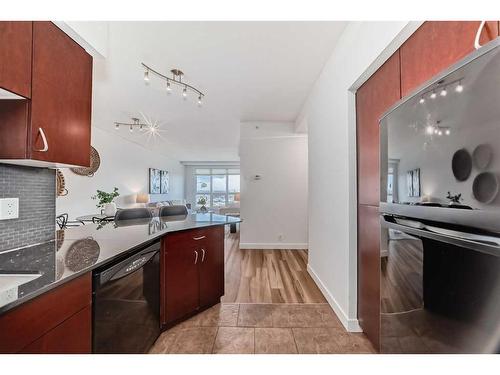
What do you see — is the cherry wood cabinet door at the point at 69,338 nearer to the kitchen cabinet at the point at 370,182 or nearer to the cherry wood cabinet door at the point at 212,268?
the cherry wood cabinet door at the point at 212,268

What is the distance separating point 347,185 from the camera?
6.30 ft

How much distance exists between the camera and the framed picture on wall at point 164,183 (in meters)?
8.52

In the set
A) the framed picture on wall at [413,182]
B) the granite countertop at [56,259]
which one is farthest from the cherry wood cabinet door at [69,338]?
the framed picture on wall at [413,182]

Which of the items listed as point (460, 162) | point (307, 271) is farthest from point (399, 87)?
point (307, 271)

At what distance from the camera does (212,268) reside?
7.11 ft

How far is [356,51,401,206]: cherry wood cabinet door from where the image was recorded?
4.72 ft

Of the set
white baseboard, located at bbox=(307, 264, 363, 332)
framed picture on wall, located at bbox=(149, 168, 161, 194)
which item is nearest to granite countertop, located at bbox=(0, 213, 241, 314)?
white baseboard, located at bbox=(307, 264, 363, 332)

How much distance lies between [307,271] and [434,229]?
9.28 feet

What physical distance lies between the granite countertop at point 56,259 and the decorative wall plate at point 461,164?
1334mm

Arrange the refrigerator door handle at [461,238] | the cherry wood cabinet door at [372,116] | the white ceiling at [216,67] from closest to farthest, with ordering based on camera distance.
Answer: the refrigerator door handle at [461,238] → the cherry wood cabinet door at [372,116] → the white ceiling at [216,67]

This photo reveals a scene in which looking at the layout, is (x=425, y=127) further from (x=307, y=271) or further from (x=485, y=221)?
(x=307, y=271)

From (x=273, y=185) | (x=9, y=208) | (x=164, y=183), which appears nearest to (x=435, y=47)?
(x=9, y=208)
